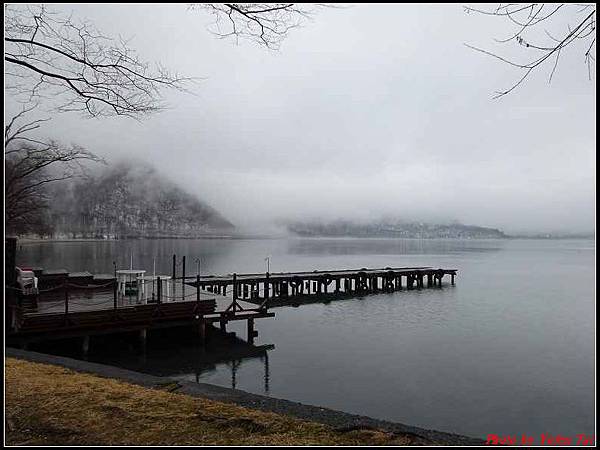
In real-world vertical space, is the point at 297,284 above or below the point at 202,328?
below

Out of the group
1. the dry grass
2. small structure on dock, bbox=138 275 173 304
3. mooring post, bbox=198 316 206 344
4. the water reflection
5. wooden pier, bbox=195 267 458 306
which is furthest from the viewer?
wooden pier, bbox=195 267 458 306

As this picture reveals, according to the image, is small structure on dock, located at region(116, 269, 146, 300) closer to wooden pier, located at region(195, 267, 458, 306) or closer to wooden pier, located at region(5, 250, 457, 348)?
wooden pier, located at region(5, 250, 457, 348)

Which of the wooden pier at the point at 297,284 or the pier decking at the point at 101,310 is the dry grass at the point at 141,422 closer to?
the pier decking at the point at 101,310

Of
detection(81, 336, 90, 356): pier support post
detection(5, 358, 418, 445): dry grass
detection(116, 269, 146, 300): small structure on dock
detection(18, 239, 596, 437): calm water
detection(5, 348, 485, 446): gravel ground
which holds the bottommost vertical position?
detection(18, 239, 596, 437): calm water

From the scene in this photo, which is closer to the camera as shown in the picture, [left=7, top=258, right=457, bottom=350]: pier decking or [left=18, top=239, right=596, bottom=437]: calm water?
[left=18, top=239, right=596, bottom=437]: calm water

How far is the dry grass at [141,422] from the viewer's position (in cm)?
601

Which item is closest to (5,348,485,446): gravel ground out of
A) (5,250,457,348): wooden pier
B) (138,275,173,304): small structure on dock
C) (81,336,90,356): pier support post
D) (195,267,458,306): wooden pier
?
(5,250,457,348): wooden pier

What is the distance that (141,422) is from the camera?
21.9 ft

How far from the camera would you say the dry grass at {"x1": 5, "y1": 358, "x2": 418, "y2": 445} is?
237 inches

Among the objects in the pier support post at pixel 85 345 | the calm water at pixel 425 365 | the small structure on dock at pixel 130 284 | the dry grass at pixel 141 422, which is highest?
the small structure on dock at pixel 130 284

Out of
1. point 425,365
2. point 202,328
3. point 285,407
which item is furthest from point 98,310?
point 425,365

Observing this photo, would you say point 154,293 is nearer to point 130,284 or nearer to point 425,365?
point 130,284

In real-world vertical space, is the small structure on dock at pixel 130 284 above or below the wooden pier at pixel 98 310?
above

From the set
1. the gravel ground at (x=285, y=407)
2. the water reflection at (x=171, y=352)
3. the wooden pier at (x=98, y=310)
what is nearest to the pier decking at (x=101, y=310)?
the wooden pier at (x=98, y=310)
